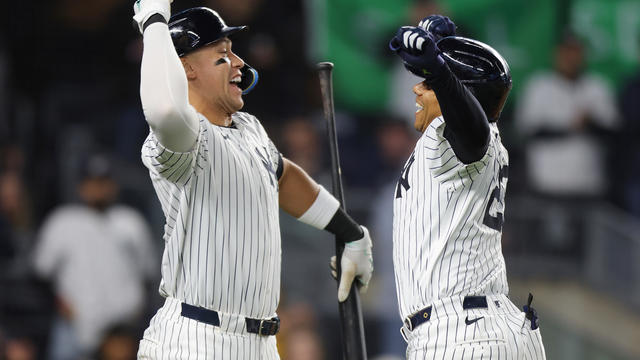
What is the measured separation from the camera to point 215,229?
417 centimetres

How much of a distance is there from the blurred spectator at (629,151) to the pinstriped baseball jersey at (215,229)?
204 inches

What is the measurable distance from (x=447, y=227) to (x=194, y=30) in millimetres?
1188

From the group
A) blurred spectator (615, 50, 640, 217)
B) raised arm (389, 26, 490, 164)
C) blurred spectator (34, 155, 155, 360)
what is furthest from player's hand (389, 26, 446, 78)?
blurred spectator (615, 50, 640, 217)

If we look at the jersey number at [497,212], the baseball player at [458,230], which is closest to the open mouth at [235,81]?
the baseball player at [458,230]

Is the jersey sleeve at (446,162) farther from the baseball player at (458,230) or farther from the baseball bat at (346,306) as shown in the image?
the baseball bat at (346,306)

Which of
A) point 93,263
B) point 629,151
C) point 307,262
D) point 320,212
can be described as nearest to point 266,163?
point 320,212

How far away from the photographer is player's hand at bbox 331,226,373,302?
187 inches

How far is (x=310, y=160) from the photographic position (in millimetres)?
8234

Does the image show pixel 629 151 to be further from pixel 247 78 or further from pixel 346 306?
pixel 247 78

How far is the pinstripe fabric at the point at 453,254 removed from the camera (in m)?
4.00

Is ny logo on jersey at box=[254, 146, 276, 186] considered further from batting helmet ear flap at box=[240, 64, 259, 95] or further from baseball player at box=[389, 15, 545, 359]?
baseball player at box=[389, 15, 545, 359]

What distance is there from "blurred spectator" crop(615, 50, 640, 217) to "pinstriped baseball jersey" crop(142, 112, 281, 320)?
5188 mm

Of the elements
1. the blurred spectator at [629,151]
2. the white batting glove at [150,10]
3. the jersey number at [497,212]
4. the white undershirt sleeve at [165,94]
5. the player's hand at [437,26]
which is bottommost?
the jersey number at [497,212]

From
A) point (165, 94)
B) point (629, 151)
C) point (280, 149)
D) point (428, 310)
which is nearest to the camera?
point (165, 94)
